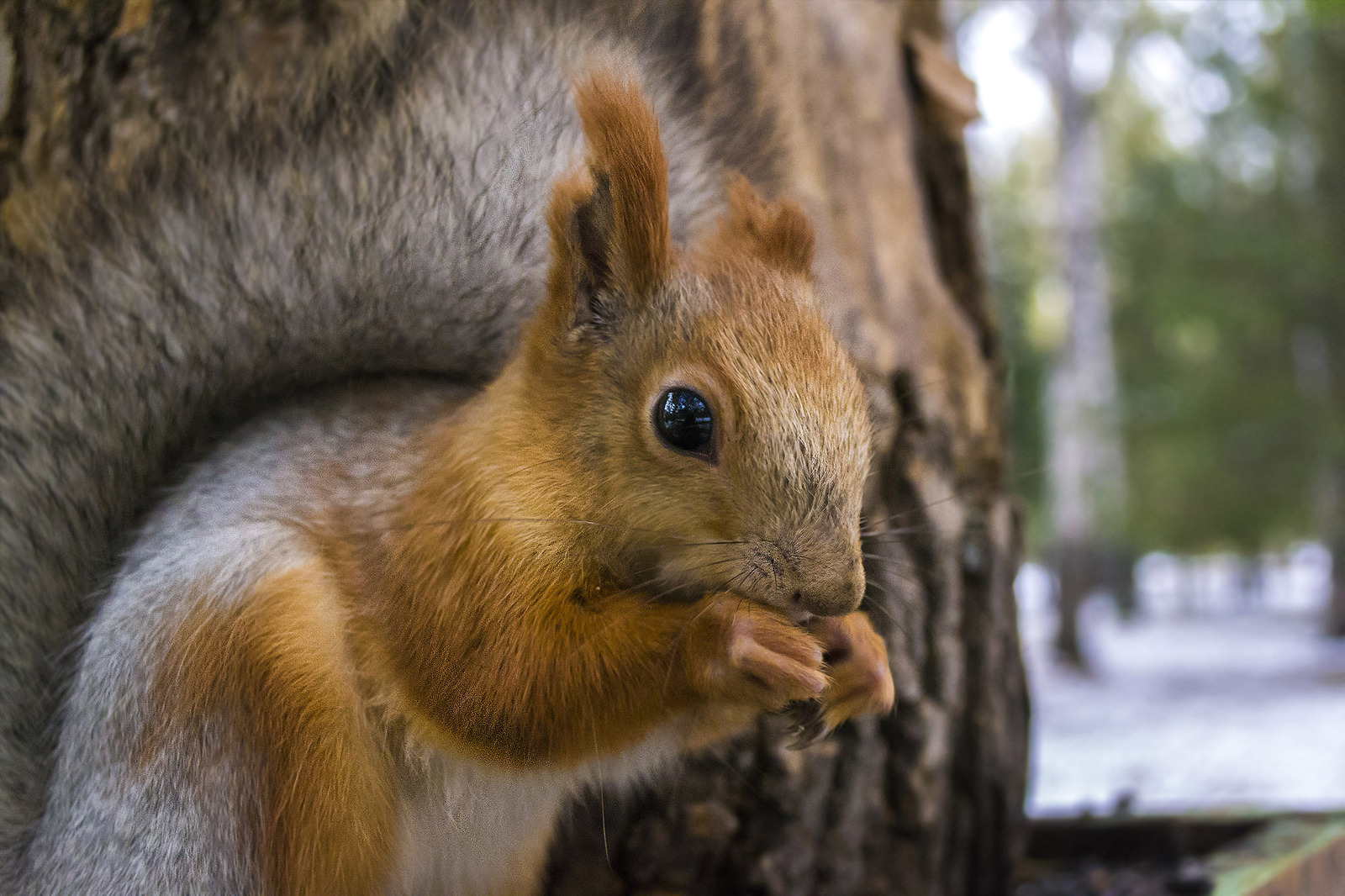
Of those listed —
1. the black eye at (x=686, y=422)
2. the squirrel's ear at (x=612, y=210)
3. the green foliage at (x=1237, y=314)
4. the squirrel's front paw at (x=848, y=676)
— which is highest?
the green foliage at (x=1237, y=314)

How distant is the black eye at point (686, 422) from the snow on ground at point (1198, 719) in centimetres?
97

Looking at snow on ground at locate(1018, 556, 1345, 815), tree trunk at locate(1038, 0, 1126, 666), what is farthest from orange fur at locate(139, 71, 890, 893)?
tree trunk at locate(1038, 0, 1126, 666)

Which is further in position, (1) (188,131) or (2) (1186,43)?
(2) (1186,43)

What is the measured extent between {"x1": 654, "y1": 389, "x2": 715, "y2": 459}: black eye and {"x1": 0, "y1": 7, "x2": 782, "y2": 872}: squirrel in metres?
0.18

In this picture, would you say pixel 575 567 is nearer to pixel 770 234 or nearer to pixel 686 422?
pixel 686 422

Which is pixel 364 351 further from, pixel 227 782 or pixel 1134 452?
pixel 1134 452

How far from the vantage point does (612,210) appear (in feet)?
2.23

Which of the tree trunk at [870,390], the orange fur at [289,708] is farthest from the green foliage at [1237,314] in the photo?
the orange fur at [289,708]

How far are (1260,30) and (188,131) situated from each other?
184cm

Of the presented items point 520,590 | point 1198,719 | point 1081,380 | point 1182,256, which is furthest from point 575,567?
point 1081,380

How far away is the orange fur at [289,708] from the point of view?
69 centimetres

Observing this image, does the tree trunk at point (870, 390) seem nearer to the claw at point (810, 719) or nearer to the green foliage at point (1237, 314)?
the claw at point (810, 719)

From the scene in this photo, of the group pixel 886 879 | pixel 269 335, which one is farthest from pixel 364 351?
pixel 886 879

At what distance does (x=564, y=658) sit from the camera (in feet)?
2.35
